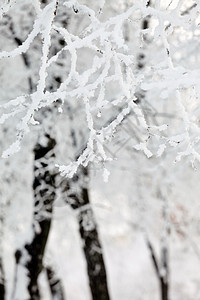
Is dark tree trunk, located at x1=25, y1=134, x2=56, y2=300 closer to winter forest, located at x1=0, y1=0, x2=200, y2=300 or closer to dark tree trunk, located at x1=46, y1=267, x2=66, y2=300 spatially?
winter forest, located at x1=0, y1=0, x2=200, y2=300

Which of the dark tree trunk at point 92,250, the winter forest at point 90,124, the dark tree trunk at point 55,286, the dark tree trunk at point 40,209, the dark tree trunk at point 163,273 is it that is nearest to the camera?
the winter forest at point 90,124

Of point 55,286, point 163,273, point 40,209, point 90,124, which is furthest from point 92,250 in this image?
point 163,273

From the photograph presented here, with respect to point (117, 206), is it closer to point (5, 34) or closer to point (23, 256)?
point (23, 256)

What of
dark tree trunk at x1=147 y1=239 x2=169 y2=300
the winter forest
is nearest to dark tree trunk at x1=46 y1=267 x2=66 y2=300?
the winter forest

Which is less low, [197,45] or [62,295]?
[197,45]

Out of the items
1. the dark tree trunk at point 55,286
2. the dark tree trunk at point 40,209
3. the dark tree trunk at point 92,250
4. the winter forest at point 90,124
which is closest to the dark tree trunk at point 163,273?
the winter forest at point 90,124

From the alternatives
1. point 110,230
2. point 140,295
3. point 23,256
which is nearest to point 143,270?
point 140,295

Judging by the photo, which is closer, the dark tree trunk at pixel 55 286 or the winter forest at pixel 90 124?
the winter forest at pixel 90 124

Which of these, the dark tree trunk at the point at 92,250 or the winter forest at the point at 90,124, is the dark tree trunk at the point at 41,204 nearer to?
the winter forest at the point at 90,124

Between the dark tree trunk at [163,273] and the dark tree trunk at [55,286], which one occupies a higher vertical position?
the dark tree trunk at [163,273]
